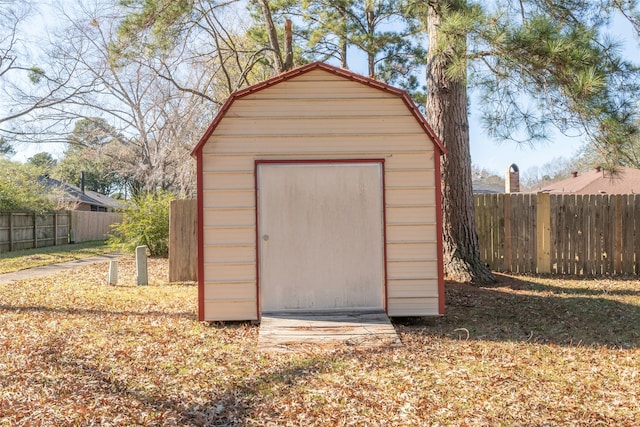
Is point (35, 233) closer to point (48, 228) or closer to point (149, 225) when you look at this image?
point (48, 228)

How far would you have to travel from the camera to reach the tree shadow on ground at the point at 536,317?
221 inches

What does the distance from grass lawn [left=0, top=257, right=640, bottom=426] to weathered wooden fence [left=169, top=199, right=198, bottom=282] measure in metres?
2.72

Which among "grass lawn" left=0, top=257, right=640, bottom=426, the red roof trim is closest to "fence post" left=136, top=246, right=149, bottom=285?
"grass lawn" left=0, top=257, right=640, bottom=426

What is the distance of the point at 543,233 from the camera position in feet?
32.0

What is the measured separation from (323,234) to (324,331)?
4.19 ft

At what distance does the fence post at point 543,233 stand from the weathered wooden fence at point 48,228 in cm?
1493

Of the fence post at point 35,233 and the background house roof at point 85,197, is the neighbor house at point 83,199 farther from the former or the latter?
the fence post at point 35,233

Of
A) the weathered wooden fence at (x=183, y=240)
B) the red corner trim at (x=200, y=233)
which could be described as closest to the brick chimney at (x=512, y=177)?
the weathered wooden fence at (x=183, y=240)

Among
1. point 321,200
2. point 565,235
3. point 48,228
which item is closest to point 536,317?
point 321,200

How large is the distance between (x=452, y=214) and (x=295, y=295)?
3.36 metres

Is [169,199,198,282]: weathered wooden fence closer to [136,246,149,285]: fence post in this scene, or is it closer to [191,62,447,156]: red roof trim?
[136,246,149,285]: fence post

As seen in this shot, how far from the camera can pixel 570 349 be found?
512 centimetres

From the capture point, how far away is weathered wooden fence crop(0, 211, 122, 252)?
17828 mm

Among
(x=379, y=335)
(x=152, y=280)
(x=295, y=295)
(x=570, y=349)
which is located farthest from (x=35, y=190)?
(x=570, y=349)
